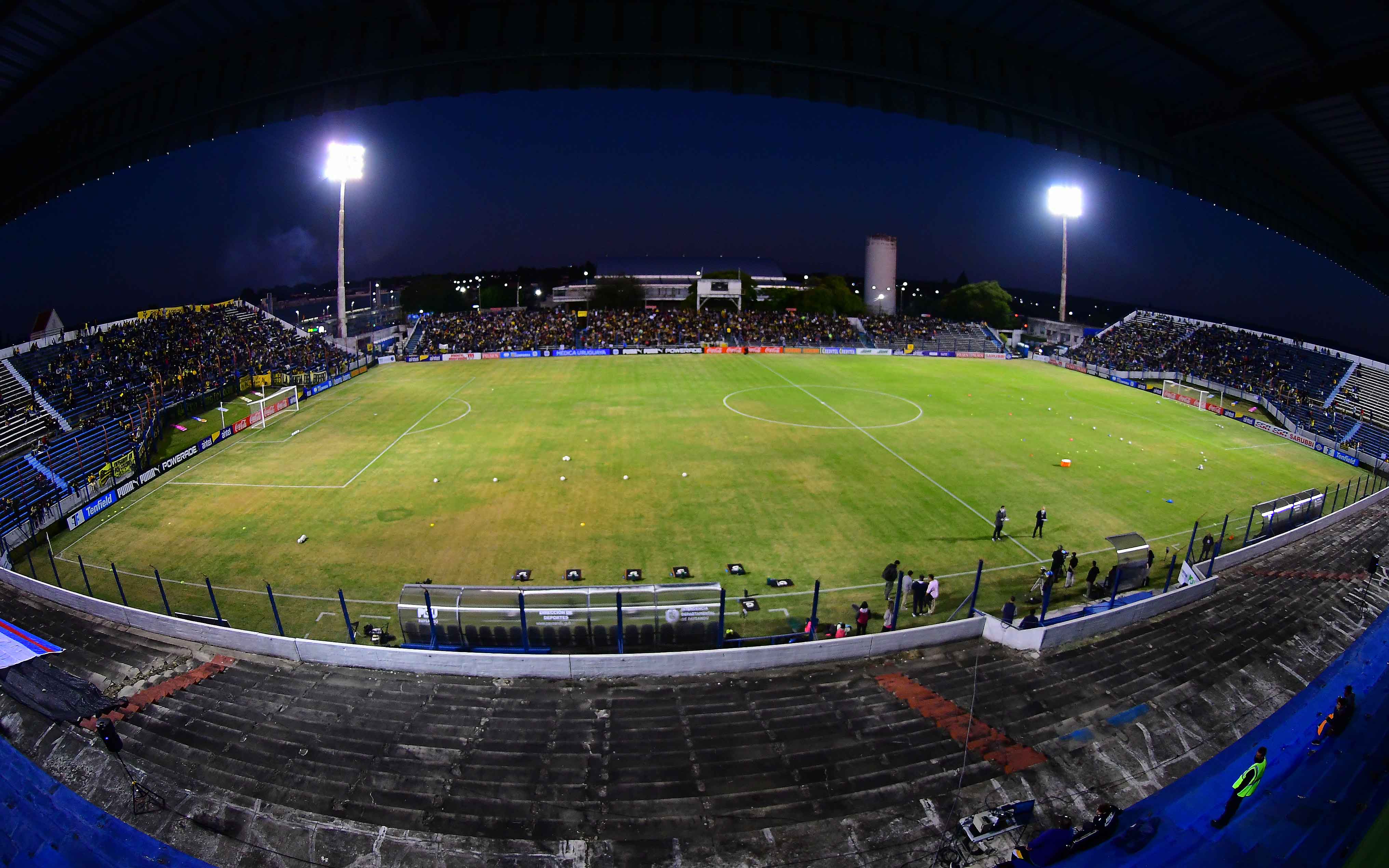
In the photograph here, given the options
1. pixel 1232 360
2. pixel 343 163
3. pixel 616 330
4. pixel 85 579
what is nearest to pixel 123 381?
pixel 343 163

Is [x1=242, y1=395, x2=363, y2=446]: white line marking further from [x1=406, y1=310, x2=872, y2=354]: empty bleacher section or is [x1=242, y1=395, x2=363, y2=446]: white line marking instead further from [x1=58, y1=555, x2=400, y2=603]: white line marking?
[x1=406, y1=310, x2=872, y2=354]: empty bleacher section

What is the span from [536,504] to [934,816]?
16.2m

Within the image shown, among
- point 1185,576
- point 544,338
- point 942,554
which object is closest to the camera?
point 1185,576

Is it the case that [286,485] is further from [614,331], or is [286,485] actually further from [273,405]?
[614,331]

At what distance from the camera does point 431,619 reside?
42.3 ft

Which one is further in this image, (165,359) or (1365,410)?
(165,359)

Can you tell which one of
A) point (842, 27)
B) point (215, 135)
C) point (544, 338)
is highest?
point (842, 27)

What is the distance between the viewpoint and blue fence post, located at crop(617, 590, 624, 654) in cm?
1257

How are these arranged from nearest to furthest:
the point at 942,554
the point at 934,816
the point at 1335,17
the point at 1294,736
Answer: the point at 1335,17 → the point at 934,816 → the point at 1294,736 → the point at 942,554

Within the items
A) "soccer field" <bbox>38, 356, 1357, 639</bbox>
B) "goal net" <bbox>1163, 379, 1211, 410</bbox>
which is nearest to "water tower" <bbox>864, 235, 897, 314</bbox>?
"goal net" <bbox>1163, 379, 1211, 410</bbox>

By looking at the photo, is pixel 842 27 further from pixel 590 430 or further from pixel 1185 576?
pixel 590 430

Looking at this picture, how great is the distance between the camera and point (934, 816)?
29.3 ft

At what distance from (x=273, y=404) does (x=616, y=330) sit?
35939 millimetres

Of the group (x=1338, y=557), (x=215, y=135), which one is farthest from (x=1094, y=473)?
(x=215, y=135)
